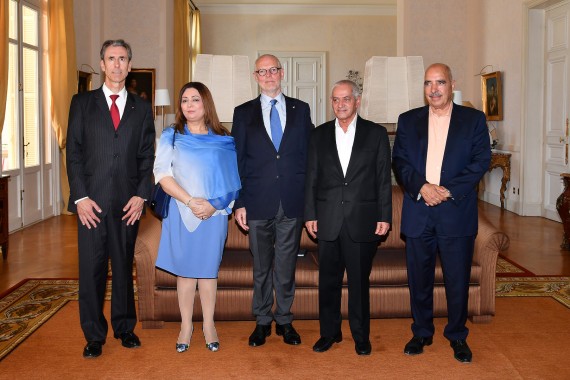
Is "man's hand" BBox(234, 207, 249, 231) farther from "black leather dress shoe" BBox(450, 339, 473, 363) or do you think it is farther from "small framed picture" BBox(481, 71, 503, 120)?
"small framed picture" BBox(481, 71, 503, 120)

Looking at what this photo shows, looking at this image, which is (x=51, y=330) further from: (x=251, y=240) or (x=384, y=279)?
(x=384, y=279)

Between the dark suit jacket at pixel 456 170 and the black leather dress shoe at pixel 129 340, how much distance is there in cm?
183

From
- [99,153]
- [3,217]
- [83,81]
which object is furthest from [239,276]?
[83,81]

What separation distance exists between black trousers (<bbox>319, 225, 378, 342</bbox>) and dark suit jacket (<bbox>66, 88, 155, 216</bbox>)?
1.26 meters

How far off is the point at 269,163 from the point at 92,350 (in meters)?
1.56

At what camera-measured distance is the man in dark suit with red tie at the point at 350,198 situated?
12.8 ft

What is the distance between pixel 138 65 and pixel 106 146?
26.8 ft

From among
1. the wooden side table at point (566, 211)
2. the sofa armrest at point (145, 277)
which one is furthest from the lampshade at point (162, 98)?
the sofa armrest at point (145, 277)

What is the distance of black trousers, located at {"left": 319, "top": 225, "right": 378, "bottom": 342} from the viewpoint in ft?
13.0

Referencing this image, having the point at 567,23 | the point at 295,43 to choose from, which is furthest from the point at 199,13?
the point at 567,23

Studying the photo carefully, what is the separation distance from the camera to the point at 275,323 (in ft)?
14.7

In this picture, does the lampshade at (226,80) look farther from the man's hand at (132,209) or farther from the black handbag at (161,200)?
the man's hand at (132,209)

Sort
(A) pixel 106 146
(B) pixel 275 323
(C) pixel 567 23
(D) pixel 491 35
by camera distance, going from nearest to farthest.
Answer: (A) pixel 106 146 < (B) pixel 275 323 < (C) pixel 567 23 < (D) pixel 491 35

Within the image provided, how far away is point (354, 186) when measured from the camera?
3900 mm
